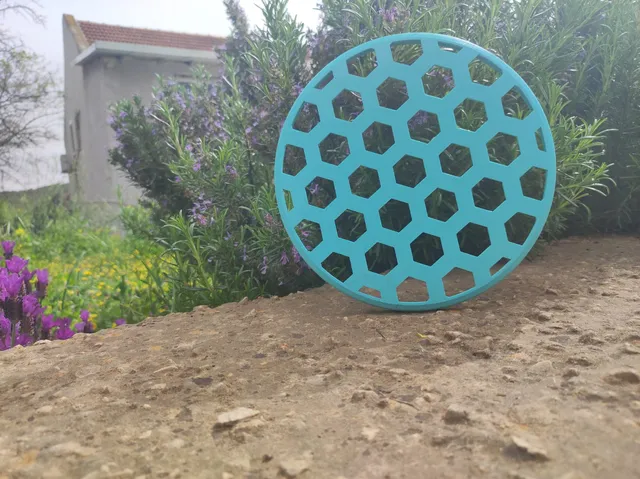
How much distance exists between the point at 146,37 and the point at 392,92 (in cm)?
1053

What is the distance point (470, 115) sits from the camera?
7.59ft

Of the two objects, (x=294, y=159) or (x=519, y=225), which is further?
(x=294, y=159)

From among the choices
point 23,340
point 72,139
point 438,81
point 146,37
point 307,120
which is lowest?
point 23,340

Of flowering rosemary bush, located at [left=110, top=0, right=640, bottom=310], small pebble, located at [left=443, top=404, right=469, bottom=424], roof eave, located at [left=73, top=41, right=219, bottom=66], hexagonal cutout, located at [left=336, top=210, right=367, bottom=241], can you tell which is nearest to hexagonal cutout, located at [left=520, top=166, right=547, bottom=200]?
flowering rosemary bush, located at [left=110, top=0, right=640, bottom=310]

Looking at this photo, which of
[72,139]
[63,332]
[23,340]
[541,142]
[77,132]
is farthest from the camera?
[72,139]

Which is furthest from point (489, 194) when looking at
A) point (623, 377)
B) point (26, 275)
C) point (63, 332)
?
point (26, 275)

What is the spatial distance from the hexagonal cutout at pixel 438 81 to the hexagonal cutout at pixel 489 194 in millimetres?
422

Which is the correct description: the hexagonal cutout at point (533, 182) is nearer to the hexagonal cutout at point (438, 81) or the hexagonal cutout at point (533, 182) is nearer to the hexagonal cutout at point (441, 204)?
the hexagonal cutout at point (441, 204)

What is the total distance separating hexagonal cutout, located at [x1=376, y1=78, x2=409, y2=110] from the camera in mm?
2435

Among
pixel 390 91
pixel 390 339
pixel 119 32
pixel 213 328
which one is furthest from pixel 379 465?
pixel 119 32

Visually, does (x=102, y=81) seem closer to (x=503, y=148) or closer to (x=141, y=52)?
(x=141, y=52)

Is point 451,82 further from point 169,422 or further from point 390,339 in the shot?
point 169,422

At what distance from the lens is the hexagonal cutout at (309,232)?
2.55 meters

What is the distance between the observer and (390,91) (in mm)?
2447
